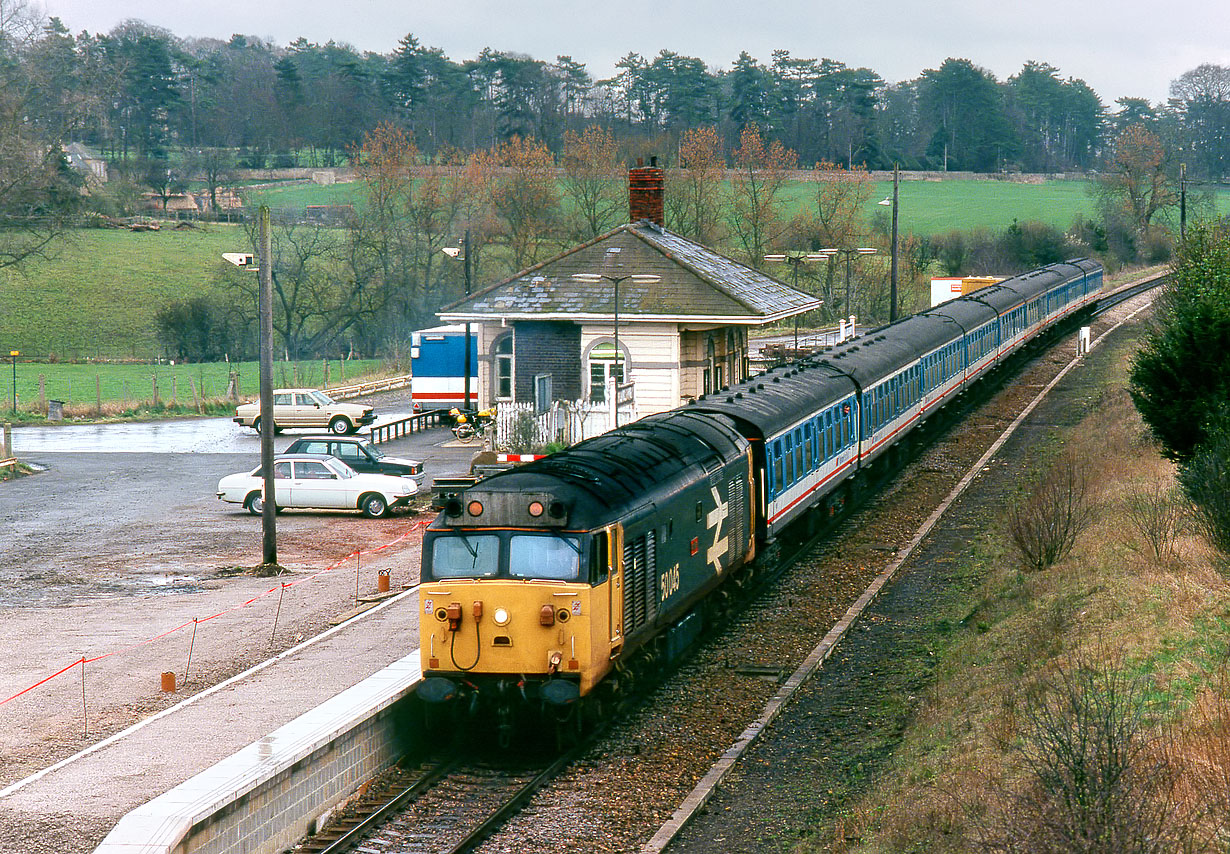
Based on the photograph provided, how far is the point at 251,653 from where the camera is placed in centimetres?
1841

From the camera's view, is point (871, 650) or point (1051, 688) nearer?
point (1051, 688)

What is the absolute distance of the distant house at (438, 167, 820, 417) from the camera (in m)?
36.0

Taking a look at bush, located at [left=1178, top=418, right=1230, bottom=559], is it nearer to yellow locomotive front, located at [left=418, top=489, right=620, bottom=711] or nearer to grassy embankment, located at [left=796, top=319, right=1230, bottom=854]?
grassy embankment, located at [left=796, top=319, right=1230, bottom=854]

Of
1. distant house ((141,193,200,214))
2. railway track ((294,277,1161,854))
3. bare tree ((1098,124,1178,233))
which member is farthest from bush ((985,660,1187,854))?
distant house ((141,193,200,214))

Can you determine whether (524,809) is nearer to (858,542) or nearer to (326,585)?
(326,585)

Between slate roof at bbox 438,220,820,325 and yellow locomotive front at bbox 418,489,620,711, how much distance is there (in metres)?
22.1

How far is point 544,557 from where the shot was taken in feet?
44.4

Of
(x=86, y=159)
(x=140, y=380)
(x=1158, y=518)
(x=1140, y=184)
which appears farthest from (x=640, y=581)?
(x=86, y=159)

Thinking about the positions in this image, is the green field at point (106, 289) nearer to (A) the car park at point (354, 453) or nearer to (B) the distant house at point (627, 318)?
(B) the distant house at point (627, 318)

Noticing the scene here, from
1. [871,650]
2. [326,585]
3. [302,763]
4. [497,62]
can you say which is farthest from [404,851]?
[497,62]

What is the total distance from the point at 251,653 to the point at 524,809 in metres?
7.13

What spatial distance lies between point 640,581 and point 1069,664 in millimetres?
4726

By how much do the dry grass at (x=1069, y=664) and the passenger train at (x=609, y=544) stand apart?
3.20 meters

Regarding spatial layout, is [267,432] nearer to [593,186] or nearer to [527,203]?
[527,203]
